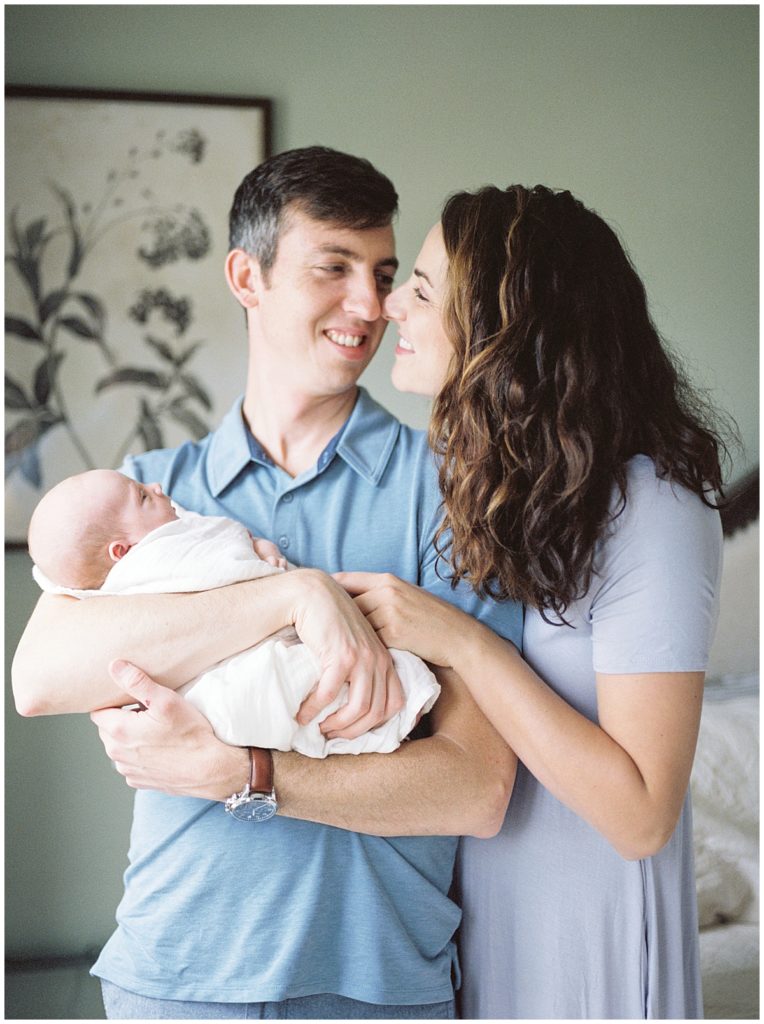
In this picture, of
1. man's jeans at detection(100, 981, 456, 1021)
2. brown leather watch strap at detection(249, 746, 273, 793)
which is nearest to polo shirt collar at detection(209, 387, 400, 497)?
brown leather watch strap at detection(249, 746, 273, 793)

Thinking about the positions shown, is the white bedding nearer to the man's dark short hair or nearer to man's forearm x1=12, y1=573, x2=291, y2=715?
man's forearm x1=12, y1=573, x2=291, y2=715

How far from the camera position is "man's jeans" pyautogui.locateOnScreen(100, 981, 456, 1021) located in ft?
4.02

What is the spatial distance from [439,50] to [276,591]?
6.75 ft

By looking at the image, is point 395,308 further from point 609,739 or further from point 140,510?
point 609,739

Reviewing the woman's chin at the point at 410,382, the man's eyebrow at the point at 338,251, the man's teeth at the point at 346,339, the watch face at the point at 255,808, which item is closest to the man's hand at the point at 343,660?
the watch face at the point at 255,808

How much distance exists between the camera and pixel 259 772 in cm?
115

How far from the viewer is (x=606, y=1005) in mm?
1287

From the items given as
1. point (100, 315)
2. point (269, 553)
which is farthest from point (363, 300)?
point (100, 315)

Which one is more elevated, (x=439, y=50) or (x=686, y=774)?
(x=439, y=50)

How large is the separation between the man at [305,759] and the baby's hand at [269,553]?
0.28 feet

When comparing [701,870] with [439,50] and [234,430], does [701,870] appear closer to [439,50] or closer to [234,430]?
[234,430]

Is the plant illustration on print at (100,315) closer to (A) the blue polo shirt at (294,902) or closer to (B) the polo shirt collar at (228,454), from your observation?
(B) the polo shirt collar at (228,454)

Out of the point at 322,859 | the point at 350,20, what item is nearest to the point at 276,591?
the point at 322,859

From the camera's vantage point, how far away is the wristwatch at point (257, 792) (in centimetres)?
115
